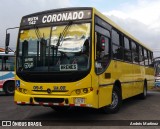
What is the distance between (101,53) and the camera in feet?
31.0

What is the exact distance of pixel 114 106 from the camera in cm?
1082

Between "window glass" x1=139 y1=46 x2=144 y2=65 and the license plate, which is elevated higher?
"window glass" x1=139 y1=46 x2=144 y2=65

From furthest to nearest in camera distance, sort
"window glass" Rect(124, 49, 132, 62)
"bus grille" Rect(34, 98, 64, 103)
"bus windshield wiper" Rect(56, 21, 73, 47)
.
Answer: "window glass" Rect(124, 49, 132, 62) → "bus windshield wiper" Rect(56, 21, 73, 47) → "bus grille" Rect(34, 98, 64, 103)

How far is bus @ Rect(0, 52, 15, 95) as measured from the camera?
64.2 feet

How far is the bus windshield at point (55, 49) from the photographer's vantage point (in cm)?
884

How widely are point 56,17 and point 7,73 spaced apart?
10.9 metres

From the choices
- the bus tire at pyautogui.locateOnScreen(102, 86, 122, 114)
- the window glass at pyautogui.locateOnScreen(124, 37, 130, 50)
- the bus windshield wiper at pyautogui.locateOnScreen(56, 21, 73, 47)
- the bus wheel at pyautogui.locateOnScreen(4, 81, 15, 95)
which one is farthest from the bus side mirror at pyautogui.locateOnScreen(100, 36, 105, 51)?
the bus wheel at pyautogui.locateOnScreen(4, 81, 15, 95)

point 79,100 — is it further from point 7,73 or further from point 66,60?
point 7,73

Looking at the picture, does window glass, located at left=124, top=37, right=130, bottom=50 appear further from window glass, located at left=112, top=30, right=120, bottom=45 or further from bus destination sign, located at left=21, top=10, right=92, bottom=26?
bus destination sign, located at left=21, top=10, right=92, bottom=26

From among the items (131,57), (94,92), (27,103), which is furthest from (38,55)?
(131,57)

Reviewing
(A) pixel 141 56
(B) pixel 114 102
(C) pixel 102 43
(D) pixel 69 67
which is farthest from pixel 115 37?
(A) pixel 141 56

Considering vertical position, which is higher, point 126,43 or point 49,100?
point 126,43

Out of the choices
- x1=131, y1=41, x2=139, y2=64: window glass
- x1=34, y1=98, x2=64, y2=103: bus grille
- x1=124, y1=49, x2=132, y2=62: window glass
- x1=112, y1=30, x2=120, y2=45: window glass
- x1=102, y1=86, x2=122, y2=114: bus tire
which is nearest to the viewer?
x1=34, y1=98, x2=64, y2=103: bus grille

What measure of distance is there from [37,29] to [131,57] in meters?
5.19
